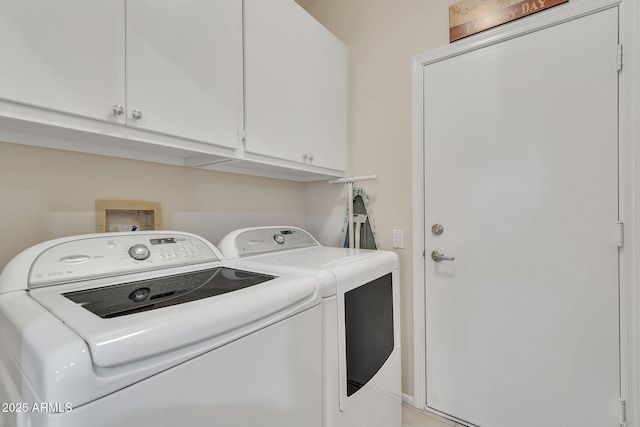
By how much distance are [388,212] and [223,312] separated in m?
1.45

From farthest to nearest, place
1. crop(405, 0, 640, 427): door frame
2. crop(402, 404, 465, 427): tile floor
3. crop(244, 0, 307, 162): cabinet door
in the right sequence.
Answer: crop(402, 404, 465, 427): tile floor, crop(244, 0, 307, 162): cabinet door, crop(405, 0, 640, 427): door frame

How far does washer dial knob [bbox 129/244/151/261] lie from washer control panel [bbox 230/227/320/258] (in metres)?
0.40

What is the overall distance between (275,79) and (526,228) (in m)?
1.51

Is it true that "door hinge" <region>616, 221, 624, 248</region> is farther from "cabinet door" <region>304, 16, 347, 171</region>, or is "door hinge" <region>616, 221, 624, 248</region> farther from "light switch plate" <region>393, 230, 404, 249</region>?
"cabinet door" <region>304, 16, 347, 171</region>

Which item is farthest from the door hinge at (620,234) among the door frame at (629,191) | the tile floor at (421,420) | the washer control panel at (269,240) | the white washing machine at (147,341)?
the washer control panel at (269,240)

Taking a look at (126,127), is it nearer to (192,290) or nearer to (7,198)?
(7,198)

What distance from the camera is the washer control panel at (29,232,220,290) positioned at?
88 centimetres

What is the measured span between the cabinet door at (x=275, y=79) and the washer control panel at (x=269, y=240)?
434mm

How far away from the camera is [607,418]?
4.17ft

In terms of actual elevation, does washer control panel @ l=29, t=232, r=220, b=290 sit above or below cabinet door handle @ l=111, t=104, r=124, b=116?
below

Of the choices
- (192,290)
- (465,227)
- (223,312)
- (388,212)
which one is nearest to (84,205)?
(192,290)

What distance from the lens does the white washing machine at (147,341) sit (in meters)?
0.47

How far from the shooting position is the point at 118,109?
964 mm

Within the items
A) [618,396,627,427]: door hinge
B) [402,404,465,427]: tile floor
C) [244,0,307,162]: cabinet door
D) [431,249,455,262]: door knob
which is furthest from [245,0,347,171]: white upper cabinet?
[618,396,627,427]: door hinge
